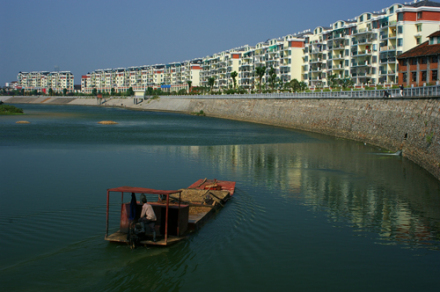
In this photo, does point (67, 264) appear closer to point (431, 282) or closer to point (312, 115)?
point (431, 282)

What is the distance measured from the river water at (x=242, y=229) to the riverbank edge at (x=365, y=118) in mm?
2182

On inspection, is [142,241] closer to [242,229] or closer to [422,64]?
[242,229]

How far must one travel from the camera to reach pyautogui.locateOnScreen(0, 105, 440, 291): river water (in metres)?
12.2

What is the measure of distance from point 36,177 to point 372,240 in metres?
18.6

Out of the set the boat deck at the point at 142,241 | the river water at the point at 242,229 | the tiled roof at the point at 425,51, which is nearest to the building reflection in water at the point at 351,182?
the river water at the point at 242,229

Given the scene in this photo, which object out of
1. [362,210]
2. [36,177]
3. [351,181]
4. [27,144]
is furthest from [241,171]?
[27,144]

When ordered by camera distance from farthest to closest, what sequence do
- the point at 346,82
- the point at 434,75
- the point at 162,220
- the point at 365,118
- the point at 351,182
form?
1. the point at 346,82
2. the point at 434,75
3. the point at 365,118
4. the point at 351,182
5. the point at 162,220

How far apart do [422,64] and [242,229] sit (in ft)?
154

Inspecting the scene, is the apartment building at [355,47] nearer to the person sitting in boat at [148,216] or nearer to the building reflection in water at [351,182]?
→ the building reflection in water at [351,182]

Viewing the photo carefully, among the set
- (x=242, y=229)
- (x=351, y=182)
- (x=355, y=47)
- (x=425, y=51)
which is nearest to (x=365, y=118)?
(x=425, y=51)

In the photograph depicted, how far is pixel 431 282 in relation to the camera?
1228cm

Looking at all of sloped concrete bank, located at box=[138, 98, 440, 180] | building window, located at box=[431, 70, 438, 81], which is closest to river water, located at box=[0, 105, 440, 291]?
sloped concrete bank, located at box=[138, 98, 440, 180]

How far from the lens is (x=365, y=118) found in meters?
45.7

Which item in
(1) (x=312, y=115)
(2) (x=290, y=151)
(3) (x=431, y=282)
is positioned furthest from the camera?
(1) (x=312, y=115)
